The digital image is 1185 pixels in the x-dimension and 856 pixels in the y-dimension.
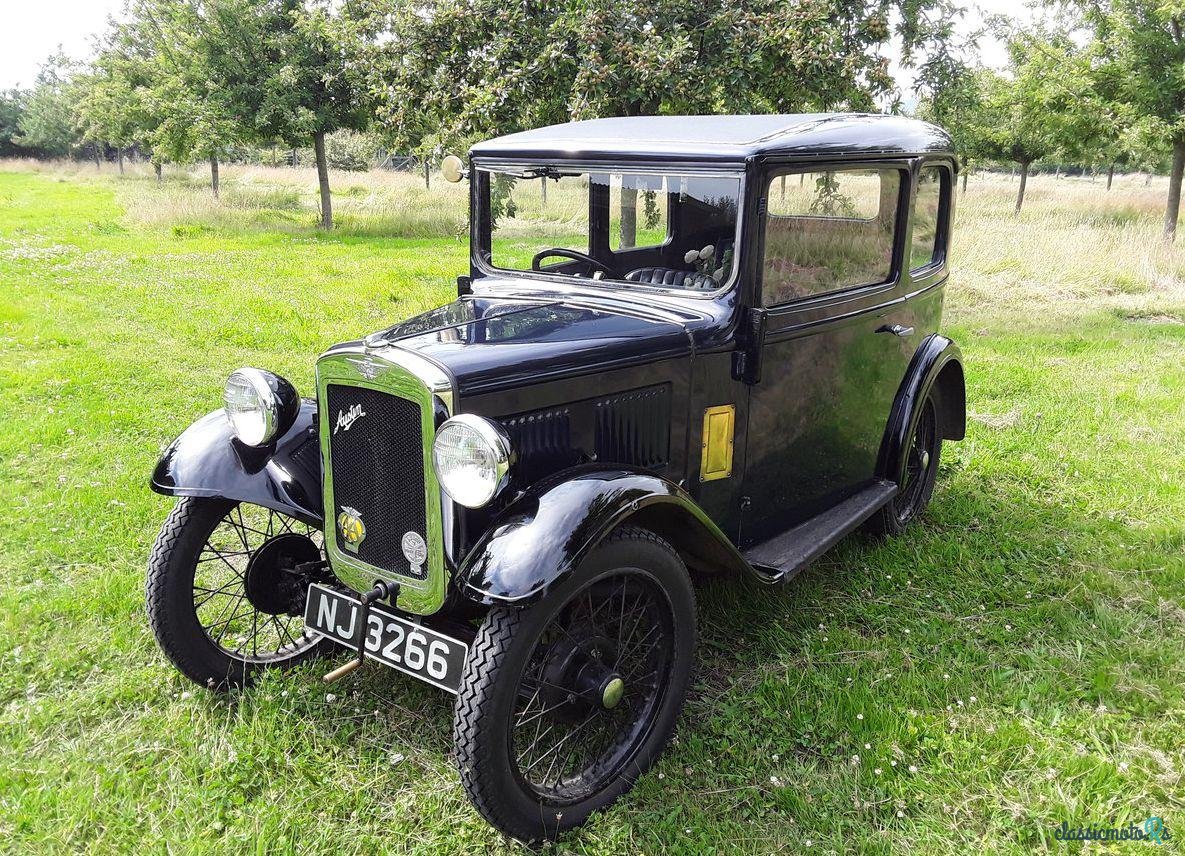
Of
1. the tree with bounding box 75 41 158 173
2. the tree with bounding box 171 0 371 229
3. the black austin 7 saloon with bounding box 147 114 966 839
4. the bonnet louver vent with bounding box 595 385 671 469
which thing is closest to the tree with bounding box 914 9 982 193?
the black austin 7 saloon with bounding box 147 114 966 839

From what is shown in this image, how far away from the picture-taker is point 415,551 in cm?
250

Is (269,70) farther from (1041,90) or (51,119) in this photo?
(51,119)

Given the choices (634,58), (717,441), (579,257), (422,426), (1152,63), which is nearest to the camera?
(422,426)

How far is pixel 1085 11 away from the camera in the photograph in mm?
12227

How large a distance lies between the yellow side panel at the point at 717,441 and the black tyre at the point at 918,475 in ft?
4.64

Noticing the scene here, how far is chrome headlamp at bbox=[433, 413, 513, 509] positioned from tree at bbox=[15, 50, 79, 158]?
45.6 metres

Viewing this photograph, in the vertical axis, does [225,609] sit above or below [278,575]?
below

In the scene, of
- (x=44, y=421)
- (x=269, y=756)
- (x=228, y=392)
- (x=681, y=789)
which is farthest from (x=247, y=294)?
(x=681, y=789)

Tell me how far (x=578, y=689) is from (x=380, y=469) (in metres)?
0.87

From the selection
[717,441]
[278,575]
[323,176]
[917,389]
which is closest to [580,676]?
[717,441]

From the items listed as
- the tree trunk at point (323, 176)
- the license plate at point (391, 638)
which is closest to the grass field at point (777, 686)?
the license plate at point (391, 638)

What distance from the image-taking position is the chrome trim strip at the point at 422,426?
235 cm

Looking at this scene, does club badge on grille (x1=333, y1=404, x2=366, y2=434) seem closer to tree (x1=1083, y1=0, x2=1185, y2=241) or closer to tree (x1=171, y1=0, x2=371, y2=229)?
tree (x1=1083, y1=0, x2=1185, y2=241)

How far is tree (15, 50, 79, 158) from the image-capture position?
139 feet
